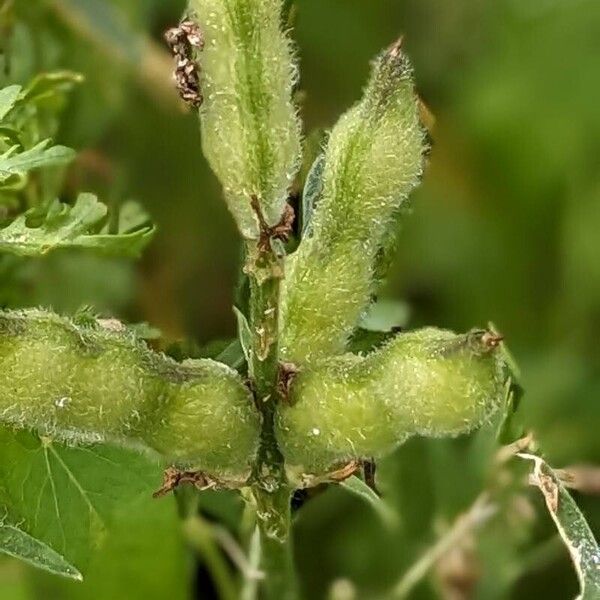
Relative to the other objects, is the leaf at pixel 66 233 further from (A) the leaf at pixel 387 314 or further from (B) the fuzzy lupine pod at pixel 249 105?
(A) the leaf at pixel 387 314

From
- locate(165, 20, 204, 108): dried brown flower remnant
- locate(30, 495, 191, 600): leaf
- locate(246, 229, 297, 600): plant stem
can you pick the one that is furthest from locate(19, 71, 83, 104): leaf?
locate(30, 495, 191, 600): leaf

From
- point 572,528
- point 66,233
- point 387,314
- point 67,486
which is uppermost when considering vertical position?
point 387,314

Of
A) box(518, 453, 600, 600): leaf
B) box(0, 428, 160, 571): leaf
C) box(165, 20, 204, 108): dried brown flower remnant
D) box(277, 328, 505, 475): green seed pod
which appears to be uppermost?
box(165, 20, 204, 108): dried brown flower remnant

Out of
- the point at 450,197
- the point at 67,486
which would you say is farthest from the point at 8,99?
the point at 450,197

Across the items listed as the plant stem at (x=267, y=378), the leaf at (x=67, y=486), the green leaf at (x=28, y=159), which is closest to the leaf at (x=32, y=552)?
the leaf at (x=67, y=486)

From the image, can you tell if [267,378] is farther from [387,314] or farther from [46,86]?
[387,314]

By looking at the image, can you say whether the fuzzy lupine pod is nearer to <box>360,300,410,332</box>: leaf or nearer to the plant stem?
the plant stem
